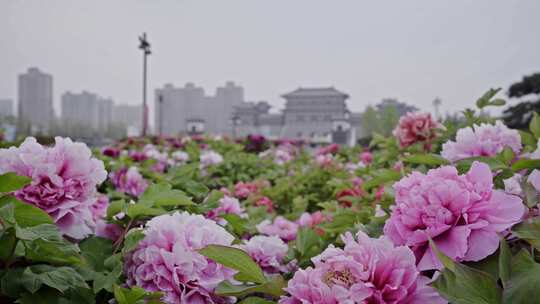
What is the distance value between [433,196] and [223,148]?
3645 mm

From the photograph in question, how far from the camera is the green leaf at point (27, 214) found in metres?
0.53

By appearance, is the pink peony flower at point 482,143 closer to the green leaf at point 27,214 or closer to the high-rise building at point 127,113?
the green leaf at point 27,214

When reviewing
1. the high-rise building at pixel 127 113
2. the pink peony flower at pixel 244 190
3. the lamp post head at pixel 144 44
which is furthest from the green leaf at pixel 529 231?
the high-rise building at pixel 127 113

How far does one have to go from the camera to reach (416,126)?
4.43 ft

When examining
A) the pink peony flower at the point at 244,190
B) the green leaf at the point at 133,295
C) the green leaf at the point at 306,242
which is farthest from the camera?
the pink peony flower at the point at 244,190

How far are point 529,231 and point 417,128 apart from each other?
952mm

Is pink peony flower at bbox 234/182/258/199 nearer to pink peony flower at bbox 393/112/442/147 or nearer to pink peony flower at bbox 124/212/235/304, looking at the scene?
pink peony flower at bbox 393/112/442/147

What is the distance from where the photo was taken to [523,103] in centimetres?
1191

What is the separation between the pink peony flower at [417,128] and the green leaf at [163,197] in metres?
0.90

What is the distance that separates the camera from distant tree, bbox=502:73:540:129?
38.2ft

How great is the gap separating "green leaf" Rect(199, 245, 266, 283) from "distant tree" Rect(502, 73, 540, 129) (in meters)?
12.7

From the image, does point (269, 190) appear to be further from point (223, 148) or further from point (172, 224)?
point (223, 148)

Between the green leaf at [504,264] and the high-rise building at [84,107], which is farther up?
the high-rise building at [84,107]

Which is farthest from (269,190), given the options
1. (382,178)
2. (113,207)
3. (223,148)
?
(223,148)
